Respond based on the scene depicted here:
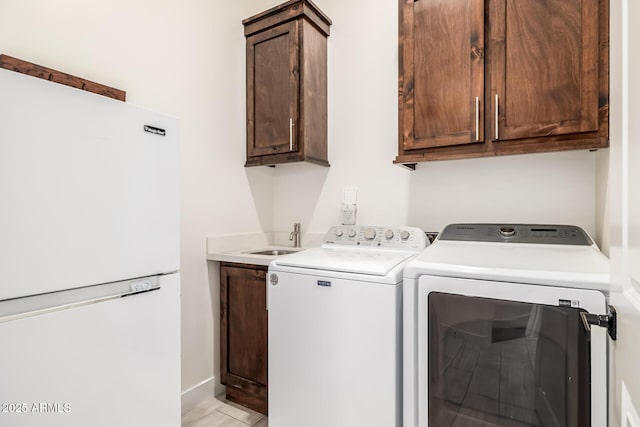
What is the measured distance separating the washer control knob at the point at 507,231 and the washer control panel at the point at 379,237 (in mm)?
380

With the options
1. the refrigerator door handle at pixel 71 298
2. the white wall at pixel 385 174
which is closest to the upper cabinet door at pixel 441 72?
the white wall at pixel 385 174

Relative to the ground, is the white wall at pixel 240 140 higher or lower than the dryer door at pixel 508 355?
higher

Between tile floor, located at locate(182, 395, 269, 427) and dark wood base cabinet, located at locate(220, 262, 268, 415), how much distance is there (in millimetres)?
39

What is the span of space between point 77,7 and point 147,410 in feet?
5.92

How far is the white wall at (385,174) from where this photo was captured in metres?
1.68

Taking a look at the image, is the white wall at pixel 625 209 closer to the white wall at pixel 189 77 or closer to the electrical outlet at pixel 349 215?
the electrical outlet at pixel 349 215

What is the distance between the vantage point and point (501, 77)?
4.88 feet

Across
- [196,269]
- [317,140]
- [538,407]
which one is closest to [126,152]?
[196,269]

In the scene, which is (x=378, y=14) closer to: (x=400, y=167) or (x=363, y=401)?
(x=400, y=167)

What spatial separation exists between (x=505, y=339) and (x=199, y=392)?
5.95ft

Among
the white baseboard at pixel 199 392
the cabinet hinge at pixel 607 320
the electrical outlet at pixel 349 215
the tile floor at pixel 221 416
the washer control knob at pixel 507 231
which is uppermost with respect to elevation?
the electrical outlet at pixel 349 215

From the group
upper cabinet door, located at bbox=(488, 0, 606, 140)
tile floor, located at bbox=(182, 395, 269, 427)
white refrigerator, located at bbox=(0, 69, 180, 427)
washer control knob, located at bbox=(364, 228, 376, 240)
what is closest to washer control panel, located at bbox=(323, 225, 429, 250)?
washer control knob, located at bbox=(364, 228, 376, 240)

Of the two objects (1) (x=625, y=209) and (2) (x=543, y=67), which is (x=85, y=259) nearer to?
(1) (x=625, y=209)

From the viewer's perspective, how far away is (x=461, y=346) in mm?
1175
